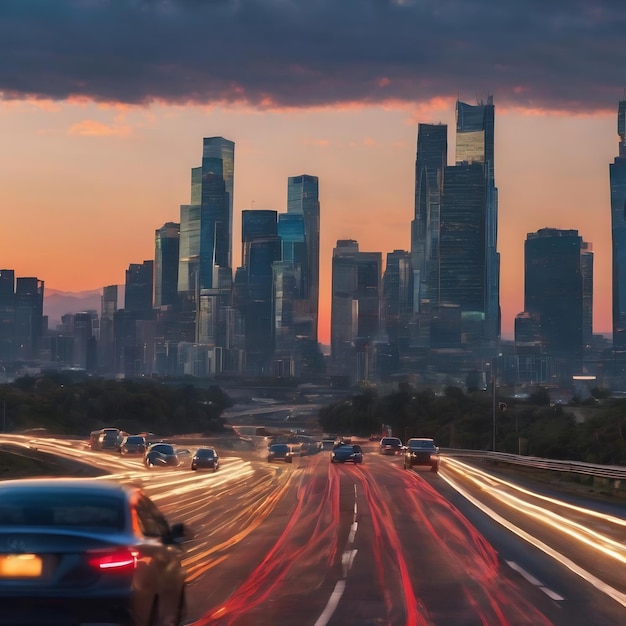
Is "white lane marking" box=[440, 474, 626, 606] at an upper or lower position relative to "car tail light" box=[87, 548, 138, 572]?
lower

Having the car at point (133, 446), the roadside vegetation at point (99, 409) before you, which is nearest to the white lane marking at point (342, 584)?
the car at point (133, 446)

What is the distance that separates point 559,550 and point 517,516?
819cm

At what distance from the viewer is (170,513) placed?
28203 millimetres

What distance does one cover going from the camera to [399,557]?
1947cm

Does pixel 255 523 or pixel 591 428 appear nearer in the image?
pixel 255 523

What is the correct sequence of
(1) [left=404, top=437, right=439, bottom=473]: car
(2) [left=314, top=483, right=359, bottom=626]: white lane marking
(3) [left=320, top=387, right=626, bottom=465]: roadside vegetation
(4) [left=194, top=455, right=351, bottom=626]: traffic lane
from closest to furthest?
(2) [left=314, top=483, right=359, bottom=626]: white lane marking
(4) [left=194, top=455, right=351, bottom=626]: traffic lane
(1) [left=404, top=437, right=439, bottom=473]: car
(3) [left=320, top=387, right=626, bottom=465]: roadside vegetation

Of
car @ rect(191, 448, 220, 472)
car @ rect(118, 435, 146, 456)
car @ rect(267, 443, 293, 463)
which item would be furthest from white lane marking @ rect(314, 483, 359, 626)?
car @ rect(118, 435, 146, 456)

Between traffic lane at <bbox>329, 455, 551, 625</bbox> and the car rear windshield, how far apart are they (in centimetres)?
327

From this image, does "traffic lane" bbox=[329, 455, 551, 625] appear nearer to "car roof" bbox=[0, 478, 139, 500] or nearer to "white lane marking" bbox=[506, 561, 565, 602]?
"white lane marking" bbox=[506, 561, 565, 602]

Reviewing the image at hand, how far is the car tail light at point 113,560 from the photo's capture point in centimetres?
937

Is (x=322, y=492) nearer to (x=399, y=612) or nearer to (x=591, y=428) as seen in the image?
(x=399, y=612)

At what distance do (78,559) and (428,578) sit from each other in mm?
8161

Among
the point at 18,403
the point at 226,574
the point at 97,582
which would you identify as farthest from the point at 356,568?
the point at 18,403

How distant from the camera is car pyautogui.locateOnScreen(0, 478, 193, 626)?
9180 mm
